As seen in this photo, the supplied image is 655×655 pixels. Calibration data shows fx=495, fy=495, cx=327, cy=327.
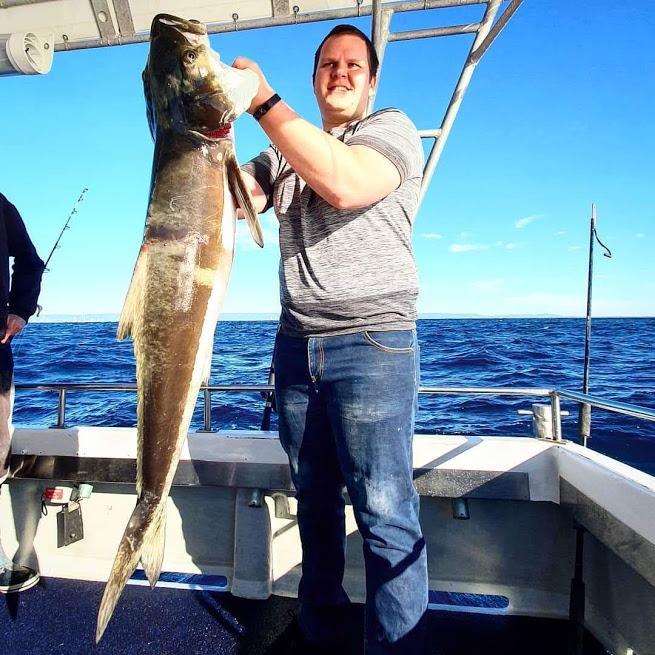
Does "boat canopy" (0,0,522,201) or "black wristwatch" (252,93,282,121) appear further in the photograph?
"boat canopy" (0,0,522,201)

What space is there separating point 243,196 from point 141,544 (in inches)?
54.5

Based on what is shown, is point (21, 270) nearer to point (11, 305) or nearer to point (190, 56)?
point (11, 305)

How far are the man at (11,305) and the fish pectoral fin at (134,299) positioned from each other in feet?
6.00

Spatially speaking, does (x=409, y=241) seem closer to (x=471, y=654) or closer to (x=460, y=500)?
(x=460, y=500)

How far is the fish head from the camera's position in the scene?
1.65 metres

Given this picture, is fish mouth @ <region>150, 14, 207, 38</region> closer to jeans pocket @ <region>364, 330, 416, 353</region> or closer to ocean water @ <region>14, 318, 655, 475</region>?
jeans pocket @ <region>364, 330, 416, 353</region>

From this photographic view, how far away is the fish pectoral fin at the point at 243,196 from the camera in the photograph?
1793 millimetres

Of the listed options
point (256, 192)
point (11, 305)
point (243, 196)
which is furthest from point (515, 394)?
point (11, 305)

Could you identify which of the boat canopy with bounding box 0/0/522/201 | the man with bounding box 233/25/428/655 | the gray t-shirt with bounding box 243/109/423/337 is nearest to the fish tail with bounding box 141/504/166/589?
the man with bounding box 233/25/428/655

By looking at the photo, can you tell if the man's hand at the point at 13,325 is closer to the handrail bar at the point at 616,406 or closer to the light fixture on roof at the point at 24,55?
the light fixture on roof at the point at 24,55

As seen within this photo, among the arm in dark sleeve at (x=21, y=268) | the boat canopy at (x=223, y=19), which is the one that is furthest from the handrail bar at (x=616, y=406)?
the arm in dark sleeve at (x=21, y=268)

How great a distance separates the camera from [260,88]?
1620 mm

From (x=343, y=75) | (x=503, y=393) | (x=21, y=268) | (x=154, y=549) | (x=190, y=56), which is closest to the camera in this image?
(x=190, y=56)

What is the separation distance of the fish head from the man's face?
0.55 meters
